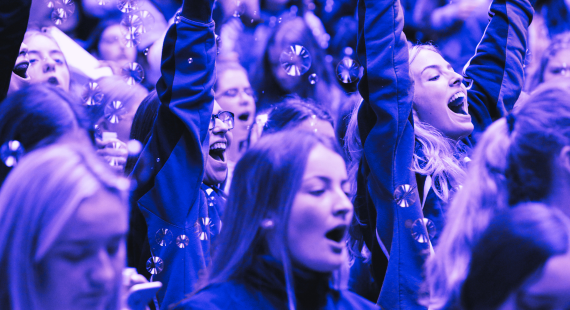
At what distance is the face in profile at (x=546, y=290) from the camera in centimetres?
112

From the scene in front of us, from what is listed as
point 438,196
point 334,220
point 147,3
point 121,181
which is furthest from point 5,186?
point 147,3

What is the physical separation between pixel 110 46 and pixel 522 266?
8.96ft

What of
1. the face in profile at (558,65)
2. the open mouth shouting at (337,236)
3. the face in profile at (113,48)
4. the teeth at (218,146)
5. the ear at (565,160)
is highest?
the face in profile at (558,65)

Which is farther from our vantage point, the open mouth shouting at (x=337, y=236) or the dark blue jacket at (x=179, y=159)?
the dark blue jacket at (x=179, y=159)

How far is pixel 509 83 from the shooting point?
277 cm

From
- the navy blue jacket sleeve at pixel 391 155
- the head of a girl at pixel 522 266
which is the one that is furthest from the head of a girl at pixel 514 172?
the navy blue jacket sleeve at pixel 391 155

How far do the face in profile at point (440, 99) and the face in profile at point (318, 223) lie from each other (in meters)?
1.09

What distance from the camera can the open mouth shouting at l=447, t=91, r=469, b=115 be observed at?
2.44 meters

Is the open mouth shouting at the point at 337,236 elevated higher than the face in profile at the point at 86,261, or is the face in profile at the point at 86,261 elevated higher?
the open mouth shouting at the point at 337,236

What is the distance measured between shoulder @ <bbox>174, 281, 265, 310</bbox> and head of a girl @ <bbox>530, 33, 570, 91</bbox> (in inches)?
88.0

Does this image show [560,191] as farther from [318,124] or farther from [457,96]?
[457,96]

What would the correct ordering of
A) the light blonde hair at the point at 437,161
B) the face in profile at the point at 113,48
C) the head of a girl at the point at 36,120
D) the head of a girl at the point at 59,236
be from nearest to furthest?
the head of a girl at the point at 59,236
the head of a girl at the point at 36,120
the light blonde hair at the point at 437,161
the face in profile at the point at 113,48

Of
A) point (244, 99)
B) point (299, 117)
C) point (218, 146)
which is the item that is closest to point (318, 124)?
point (299, 117)

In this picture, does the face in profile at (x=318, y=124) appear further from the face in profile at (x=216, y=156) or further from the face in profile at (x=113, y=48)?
the face in profile at (x=113, y=48)
